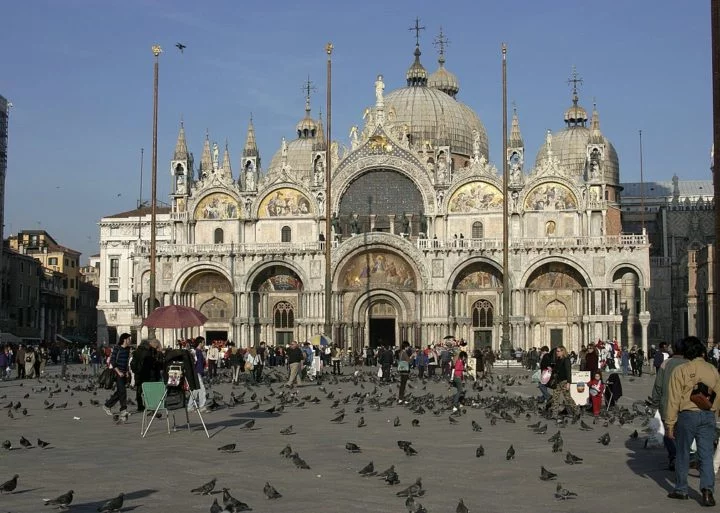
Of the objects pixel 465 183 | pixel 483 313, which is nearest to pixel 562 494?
pixel 483 313

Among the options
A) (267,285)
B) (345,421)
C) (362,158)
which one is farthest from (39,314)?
(345,421)

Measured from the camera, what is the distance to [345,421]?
22766 millimetres

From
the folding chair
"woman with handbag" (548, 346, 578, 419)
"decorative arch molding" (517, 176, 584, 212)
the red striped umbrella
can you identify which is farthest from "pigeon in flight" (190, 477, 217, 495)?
"decorative arch molding" (517, 176, 584, 212)

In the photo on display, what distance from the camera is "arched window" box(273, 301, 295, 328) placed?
68.9 metres

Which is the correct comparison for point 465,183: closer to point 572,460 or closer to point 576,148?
point 576,148

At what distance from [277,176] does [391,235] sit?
28.7 ft

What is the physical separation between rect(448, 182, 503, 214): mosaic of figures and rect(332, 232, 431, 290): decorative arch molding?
161 inches

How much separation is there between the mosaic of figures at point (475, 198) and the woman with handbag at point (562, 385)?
4326 centimetres

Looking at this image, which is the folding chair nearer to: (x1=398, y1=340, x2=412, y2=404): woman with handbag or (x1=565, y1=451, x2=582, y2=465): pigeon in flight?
(x1=565, y1=451, x2=582, y2=465): pigeon in flight

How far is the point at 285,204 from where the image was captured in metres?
69.6

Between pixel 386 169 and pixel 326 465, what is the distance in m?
53.8

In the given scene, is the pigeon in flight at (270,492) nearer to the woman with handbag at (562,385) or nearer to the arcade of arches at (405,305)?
the woman with handbag at (562,385)

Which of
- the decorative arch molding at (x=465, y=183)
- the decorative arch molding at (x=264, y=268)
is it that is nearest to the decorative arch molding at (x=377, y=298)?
the decorative arch molding at (x=264, y=268)

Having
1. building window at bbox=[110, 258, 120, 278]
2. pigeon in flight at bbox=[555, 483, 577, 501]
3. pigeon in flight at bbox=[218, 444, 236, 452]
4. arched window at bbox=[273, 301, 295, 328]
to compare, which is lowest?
pigeon in flight at bbox=[555, 483, 577, 501]
